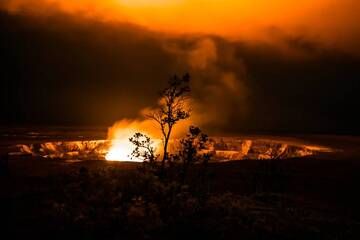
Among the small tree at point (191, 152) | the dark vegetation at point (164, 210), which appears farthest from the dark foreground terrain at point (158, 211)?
the small tree at point (191, 152)

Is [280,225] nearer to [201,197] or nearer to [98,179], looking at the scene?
[201,197]

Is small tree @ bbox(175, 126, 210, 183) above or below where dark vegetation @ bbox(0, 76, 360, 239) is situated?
above

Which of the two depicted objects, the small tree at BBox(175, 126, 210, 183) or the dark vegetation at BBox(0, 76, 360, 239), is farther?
the small tree at BBox(175, 126, 210, 183)

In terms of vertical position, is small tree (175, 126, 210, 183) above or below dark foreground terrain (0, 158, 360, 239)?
above

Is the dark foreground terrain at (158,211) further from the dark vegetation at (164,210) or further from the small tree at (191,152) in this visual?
the small tree at (191,152)

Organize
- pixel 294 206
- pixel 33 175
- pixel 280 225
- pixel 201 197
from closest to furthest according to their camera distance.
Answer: pixel 280 225 < pixel 201 197 < pixel 294 206 < pixel 33 175

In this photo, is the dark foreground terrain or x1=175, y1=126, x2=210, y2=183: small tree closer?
the dark foreground terrain

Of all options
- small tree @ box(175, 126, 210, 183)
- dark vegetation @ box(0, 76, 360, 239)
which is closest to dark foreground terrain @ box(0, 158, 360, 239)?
dark vegetation @ box(0, 76, 360, 239)

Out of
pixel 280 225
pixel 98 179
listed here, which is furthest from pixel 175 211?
A: pixel 98 179

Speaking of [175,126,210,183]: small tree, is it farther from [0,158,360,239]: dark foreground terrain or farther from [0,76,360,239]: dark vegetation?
[0,158,360,239]: dark foreground terrain
